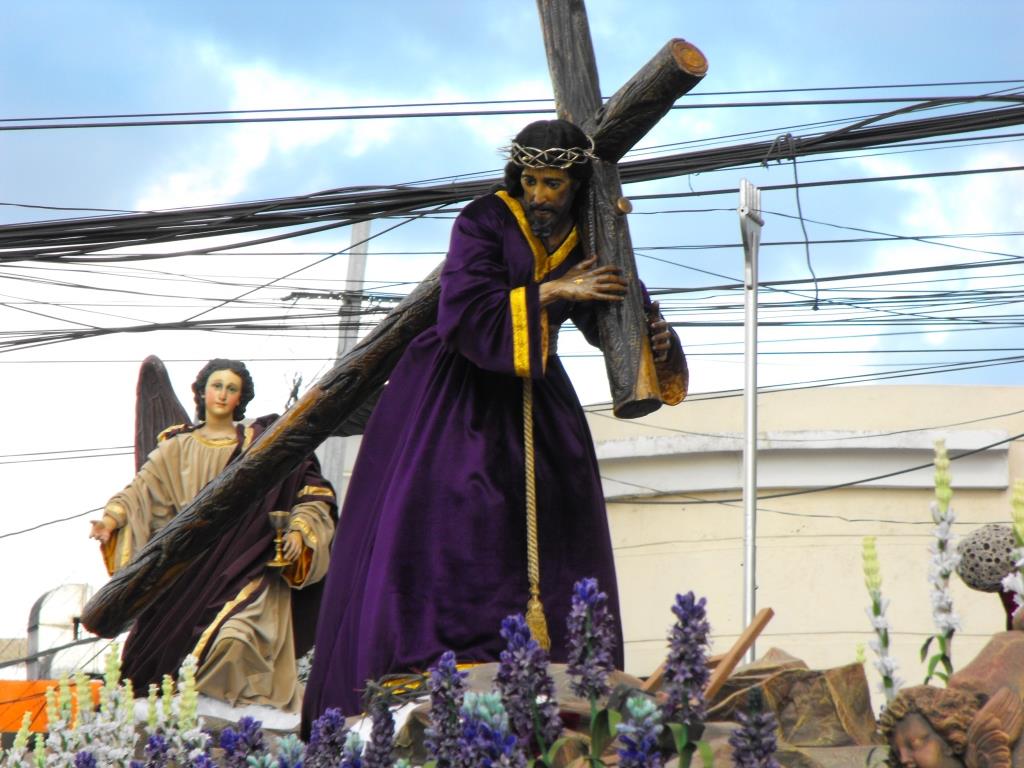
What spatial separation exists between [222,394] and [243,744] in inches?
216

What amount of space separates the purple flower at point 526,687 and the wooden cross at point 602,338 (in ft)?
6.99

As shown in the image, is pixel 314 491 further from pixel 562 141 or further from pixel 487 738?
pixel 487 738

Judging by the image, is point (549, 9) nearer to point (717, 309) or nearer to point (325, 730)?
point (325, 730)

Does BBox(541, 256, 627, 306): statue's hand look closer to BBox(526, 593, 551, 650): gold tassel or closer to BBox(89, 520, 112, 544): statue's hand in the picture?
BBox(526, 593, 551, 650): gold tassel

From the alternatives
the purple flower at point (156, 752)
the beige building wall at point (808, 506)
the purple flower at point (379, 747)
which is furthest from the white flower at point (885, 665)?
the beige building wall at point (808, 506)

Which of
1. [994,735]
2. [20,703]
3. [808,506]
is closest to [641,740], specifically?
[994,735]

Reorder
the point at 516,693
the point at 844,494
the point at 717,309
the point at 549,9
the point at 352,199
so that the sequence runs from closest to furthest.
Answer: the point at 516,693, the point at 549,9, the point at 352,199, the point at 717,309, the point at 844,494

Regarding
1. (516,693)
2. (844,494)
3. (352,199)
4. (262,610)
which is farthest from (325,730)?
(844,494)

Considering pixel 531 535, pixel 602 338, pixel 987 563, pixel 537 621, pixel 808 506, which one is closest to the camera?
pixel 987 563

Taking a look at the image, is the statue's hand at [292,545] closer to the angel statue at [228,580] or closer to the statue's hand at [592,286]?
the angel statue at [228,580]

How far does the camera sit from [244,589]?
7.44 meters

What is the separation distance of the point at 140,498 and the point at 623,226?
3.70m

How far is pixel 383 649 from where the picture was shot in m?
4.25

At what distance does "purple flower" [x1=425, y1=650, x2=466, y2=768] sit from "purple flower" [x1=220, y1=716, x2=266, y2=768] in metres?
0.40
